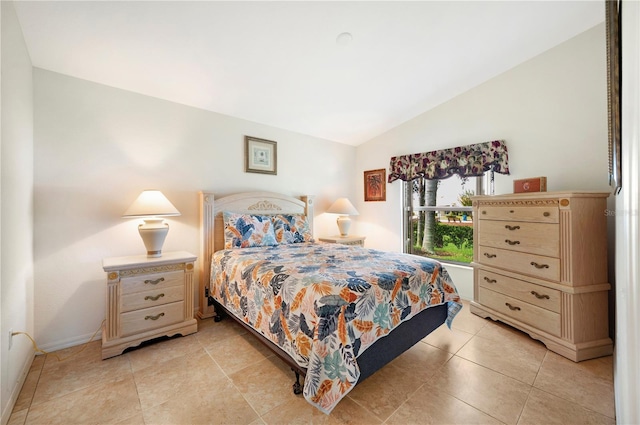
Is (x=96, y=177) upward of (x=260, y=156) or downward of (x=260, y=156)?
downward

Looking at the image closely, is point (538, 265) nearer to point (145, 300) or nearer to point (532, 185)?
point (532, 185)

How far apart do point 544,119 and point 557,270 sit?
157 centimetres

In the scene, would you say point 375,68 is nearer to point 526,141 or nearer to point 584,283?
point 526,141

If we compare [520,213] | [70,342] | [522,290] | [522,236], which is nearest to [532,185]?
[520,213]

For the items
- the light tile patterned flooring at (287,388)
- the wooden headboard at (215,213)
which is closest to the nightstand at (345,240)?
the wooden headboard at (215,213)

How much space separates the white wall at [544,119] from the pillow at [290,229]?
1975mm

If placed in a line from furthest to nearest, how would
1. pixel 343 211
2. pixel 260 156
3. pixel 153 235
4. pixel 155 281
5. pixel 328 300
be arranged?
pixel 343 211, pixel 260 156, pixel 153 235, pixel 155 281, pixel 328 300

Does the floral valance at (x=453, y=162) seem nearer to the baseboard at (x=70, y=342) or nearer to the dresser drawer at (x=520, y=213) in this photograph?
the dresser drawer at (x=520, y=213)

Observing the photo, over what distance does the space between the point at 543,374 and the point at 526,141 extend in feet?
7.27

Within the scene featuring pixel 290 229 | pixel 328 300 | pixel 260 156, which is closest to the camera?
pixel 328 300

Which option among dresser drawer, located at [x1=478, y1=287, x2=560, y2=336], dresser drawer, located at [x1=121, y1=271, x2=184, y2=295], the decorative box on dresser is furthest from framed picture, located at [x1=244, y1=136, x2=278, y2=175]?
dresser drawer, located at [x1=478, y1=287, x2=560, y2=336]

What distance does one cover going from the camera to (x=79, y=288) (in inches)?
89.4

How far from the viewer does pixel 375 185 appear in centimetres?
435

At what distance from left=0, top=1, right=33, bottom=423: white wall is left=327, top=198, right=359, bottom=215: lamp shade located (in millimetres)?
3136
